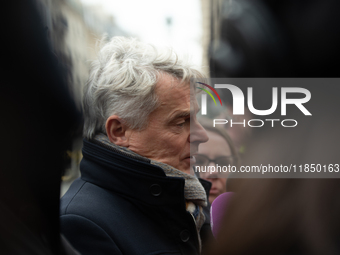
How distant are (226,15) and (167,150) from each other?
43 centimetres

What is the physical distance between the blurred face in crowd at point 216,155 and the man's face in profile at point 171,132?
25 mm

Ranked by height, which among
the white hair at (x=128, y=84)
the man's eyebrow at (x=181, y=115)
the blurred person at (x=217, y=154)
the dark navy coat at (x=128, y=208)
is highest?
the white hair at (x=128, y=84)

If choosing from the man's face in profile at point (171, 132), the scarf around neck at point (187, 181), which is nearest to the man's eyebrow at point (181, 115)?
the man's face in profile at point (171, 132)

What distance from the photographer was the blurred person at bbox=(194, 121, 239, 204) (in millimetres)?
813

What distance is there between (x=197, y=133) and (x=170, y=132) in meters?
0.08

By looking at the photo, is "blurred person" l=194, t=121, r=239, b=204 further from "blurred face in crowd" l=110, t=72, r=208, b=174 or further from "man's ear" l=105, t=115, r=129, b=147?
"man's ear" l=105, t=115, r=129, b=147

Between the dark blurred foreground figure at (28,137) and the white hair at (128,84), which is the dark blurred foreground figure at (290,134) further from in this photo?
the dark blurred foreground figure at (28,137)

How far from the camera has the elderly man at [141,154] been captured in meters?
0.85

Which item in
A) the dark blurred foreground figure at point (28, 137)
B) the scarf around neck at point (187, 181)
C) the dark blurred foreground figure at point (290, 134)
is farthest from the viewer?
the scarf around neck at point (187, 181)

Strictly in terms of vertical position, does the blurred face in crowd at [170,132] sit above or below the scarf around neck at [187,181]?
above

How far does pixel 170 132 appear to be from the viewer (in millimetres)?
873

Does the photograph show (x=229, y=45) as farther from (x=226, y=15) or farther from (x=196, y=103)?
(x=196, y=103)

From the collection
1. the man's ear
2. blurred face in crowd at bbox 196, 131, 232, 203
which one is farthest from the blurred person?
the man's ear

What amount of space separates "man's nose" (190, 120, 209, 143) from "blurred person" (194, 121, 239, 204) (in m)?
0.02
